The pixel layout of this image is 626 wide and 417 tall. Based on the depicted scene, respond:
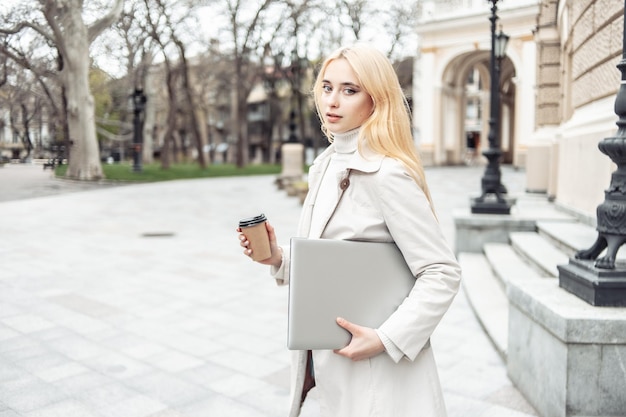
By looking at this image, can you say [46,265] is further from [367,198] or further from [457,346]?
[367,198]

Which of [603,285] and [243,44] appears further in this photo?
[243,44]

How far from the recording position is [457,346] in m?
4.87

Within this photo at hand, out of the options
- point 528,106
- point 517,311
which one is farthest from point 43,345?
point 528,106

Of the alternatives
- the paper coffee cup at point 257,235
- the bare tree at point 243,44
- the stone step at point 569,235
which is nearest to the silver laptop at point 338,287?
the paper coffee cup at point 257,235

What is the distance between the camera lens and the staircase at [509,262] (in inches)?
207

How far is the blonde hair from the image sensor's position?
179 centimetres

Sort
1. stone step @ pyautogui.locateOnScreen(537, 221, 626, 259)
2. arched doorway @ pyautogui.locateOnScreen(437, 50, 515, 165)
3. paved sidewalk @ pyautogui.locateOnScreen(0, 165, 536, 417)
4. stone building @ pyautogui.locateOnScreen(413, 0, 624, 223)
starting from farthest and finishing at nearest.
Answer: arched doorway @ pyautogui.locateOnScreen(437, 50, 515, 165) < stone building @ pyautogui.locateOnScreen(413, 0, 624, 223) < stone step @ pyautogui.locateOnScreen(537, 221, 626, 259) < paved sidewalk @ pyautogui.locateOnScreen(0, 165, 536, 417)

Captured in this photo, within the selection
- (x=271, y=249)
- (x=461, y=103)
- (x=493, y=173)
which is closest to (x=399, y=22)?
(x=461, y=103)

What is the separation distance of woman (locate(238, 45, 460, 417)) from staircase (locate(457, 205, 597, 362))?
295 cm

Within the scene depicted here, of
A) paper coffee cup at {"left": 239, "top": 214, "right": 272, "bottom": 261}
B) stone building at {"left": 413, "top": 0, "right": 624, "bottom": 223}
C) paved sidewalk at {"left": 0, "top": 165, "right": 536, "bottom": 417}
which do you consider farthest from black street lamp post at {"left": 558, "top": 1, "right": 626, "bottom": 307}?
stone building at {"left": 413, "top": 0, "right": 624, "bottom": 223}

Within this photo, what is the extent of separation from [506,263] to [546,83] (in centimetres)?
850

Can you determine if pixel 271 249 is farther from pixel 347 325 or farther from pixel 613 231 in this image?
pixel 613 231

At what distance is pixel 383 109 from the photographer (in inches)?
71.2

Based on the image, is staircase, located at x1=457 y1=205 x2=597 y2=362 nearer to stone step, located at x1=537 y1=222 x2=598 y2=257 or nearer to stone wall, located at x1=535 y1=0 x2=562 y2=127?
stone step, located at x1=537 y1=222 x2=598 y2=257
